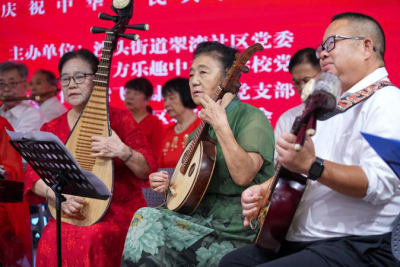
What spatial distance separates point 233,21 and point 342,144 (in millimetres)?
3586

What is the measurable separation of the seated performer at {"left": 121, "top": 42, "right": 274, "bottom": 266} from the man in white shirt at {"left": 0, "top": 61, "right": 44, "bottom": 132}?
2854 millimetres

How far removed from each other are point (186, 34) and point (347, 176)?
13.4ft

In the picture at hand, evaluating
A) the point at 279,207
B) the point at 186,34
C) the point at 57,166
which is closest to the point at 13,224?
the point at 57,166

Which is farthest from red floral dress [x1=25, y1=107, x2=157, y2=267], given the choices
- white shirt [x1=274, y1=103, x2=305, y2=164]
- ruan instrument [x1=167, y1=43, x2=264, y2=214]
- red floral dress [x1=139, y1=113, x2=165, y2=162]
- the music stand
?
red floral dress [x1=139, y1=113, x2=165, y2=162]

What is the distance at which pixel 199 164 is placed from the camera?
107 inches

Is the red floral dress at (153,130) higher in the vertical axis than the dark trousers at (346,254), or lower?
lower

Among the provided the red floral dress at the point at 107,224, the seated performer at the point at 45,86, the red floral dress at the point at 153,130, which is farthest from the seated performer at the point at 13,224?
the seated performer at the point at 45,86

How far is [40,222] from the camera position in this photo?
195 inches

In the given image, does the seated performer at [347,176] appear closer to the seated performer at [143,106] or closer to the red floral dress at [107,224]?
the red floral dress at [107,224]

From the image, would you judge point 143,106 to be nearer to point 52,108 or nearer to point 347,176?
point 52,108

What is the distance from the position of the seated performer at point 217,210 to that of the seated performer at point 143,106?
279 cm

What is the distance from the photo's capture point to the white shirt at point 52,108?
593 cm

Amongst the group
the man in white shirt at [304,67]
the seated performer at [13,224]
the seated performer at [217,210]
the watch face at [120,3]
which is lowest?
the seated performer at [13,224]

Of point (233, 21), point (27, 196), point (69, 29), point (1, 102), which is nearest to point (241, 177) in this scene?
point (27, 196)
